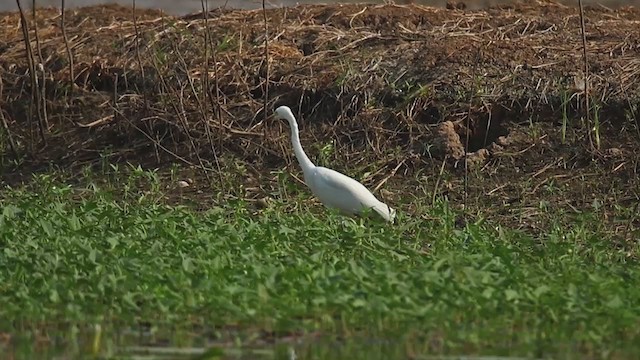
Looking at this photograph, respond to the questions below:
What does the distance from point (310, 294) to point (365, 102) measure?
6.53 m

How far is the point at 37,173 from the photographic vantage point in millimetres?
14914

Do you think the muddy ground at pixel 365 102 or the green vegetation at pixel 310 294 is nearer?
the green vegetation at pixel 310 294

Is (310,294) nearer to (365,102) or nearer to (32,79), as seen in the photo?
(365,102)

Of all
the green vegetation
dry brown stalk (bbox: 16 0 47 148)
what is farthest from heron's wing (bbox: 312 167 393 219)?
dry brown stalk (bbox: 16 0 47 148)

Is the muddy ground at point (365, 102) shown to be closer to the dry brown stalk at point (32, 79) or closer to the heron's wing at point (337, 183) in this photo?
the dry brown stalk at point (32, 79)

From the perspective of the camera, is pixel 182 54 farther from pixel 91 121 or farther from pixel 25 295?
pixel 25 295

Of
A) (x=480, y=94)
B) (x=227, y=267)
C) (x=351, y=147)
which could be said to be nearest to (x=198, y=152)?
(x=351, y=147)

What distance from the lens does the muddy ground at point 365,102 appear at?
45.8ft

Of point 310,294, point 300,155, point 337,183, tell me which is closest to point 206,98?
point 300,155

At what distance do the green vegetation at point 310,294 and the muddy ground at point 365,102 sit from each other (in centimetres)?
288

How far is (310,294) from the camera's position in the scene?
8.74 meters

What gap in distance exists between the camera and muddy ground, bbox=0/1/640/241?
13945mm

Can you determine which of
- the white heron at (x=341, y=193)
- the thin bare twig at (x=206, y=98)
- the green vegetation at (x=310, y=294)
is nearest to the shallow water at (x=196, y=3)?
the thin bare twig at (x=206, y=98)

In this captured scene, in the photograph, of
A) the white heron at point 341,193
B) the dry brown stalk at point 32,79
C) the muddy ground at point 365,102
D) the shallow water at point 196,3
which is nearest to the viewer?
the white heron at point 341,193
